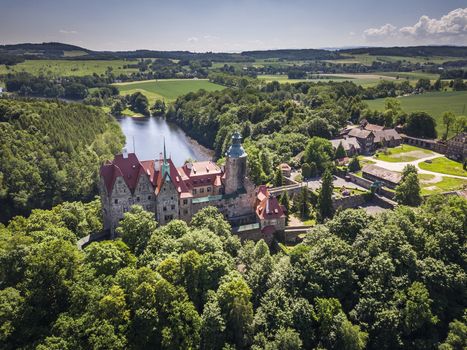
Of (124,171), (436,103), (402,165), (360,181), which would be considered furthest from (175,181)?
(436,103)

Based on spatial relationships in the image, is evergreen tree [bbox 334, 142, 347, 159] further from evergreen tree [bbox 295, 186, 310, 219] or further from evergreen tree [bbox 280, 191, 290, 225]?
evergreen tree [bbox 280, 191, 290, 225]

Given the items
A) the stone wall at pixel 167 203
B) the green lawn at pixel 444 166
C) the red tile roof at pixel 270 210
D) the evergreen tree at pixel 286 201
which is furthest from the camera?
the green lawn at pixel 444 166

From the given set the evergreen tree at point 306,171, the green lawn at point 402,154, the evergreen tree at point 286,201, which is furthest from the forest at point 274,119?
the evergreen tree at point 286,201

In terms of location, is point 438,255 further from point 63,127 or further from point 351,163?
point 63,127

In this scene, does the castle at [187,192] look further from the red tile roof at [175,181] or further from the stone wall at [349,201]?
the stone wall at [349,201]

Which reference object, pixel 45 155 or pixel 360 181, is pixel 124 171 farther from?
pixel 360 181

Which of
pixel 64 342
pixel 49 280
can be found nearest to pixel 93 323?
pixel 64 342
